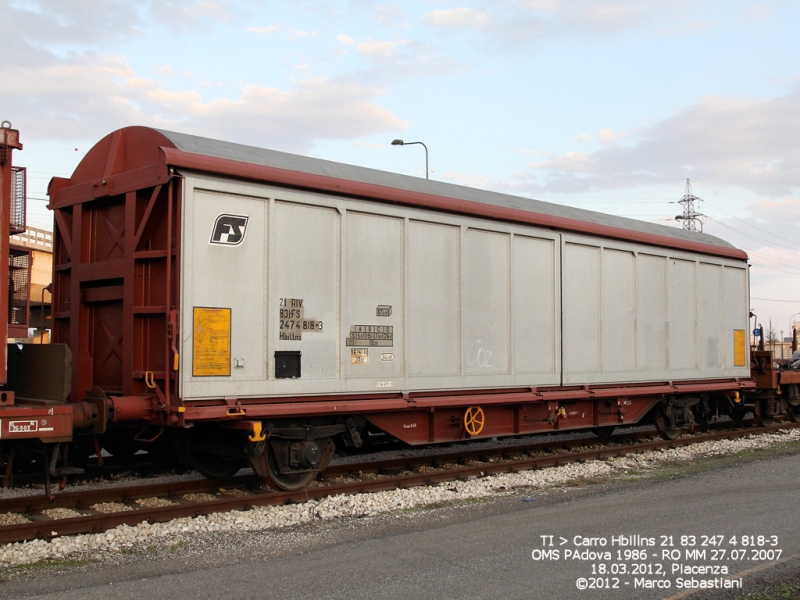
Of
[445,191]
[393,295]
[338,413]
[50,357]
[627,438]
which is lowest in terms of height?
[627,438]

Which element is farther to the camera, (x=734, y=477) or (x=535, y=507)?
(x=734, y=477)

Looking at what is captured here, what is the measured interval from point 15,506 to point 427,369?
184 inches

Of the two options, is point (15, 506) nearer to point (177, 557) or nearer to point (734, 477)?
point (177, 557)

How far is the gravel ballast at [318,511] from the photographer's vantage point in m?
6.25

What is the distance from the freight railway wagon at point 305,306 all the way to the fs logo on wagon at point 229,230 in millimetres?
15

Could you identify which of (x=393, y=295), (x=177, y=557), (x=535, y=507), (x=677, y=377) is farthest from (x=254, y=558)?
(x=677, y=377)

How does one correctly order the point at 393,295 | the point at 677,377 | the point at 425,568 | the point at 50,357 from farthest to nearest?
the point at 677,377, the point at 393,295, the point at 50,357, the point at 425,568

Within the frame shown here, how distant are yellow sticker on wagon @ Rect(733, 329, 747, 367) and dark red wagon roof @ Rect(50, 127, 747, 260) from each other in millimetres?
5410

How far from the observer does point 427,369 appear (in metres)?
9.59

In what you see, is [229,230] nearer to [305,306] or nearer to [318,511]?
[305,306]

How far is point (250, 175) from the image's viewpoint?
789cm

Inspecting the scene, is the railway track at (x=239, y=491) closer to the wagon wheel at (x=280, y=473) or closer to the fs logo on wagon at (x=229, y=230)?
the wagon wheel at (x=280, y=473)

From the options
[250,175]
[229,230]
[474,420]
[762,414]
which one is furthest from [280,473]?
[762,414]

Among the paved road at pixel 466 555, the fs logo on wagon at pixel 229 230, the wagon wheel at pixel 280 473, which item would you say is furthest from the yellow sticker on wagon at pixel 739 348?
the fs logo on wagon at pixel 229 230
